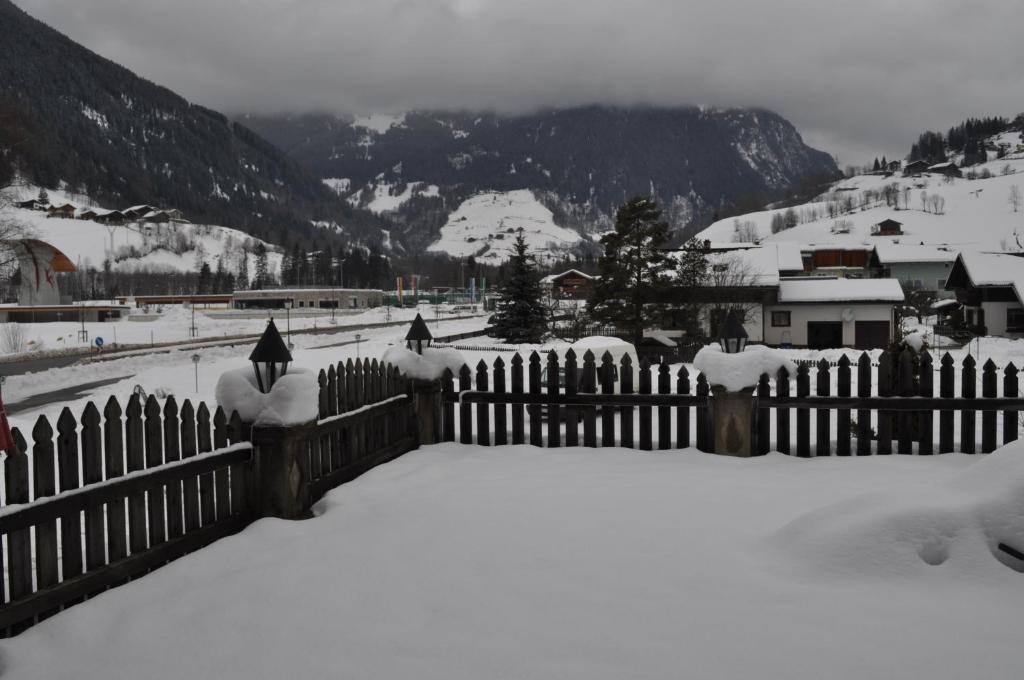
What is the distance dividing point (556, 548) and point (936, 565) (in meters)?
2.26

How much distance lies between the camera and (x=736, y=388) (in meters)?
7.46

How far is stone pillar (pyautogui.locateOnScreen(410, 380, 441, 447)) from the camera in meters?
8.35

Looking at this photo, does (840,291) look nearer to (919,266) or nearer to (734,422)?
(734,422)

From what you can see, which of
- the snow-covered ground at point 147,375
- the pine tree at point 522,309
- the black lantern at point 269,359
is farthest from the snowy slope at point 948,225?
the black lantern at point 269,359

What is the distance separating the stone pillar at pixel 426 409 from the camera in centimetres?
835

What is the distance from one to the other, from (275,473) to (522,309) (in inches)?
1521

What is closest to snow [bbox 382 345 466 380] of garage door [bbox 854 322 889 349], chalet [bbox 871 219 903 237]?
garage door [bbox 854 322 889 349]

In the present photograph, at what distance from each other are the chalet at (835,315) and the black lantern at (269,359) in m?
47.5

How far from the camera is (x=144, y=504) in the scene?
4547 millimetres

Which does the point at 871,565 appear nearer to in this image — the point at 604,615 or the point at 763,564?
the point at 763,564

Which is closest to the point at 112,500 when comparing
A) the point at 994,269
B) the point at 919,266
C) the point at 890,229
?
the point at 994,269

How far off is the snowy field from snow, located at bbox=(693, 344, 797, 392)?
197cm

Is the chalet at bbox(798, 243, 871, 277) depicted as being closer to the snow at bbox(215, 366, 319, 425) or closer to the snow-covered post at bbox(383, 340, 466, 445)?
the snow-covered post at bbox(383, 340, 466, 445)

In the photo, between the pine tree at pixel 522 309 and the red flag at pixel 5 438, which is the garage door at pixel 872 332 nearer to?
the pine tree at pixel 522 309
